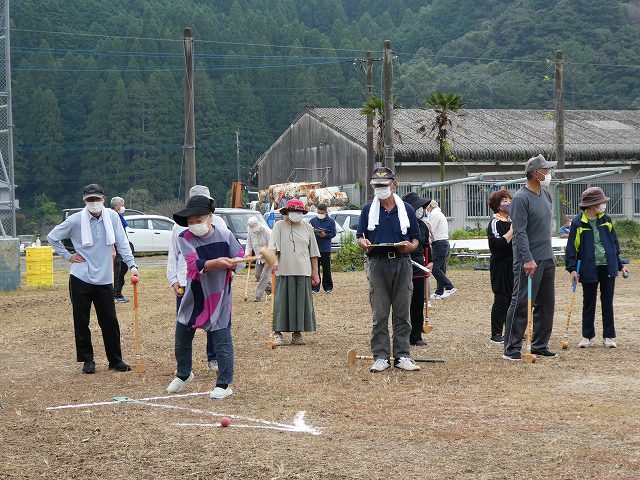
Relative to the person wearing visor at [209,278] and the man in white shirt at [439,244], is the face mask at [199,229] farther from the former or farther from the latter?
the man in white shirt at [439,244]

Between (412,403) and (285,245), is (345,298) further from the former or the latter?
(412,403)

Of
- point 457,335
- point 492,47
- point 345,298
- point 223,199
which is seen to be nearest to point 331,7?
point 492,47

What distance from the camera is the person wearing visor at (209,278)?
9.39 meters

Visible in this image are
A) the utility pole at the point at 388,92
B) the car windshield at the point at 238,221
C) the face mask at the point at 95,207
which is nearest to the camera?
the face mask at the point at 95,207

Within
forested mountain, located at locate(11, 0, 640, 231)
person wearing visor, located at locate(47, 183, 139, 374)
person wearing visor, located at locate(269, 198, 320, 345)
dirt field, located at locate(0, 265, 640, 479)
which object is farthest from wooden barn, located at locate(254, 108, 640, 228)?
person wearing visor, located at locate(47, 183, 139, 374)

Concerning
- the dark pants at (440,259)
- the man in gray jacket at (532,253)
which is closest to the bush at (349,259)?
the dark pants at (440,259)

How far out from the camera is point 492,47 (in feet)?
265

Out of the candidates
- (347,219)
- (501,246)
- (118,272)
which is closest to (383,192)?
(501,246)

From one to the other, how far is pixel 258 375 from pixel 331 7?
88.4m

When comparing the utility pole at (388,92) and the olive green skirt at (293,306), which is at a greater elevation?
the utility pole at (388,92)

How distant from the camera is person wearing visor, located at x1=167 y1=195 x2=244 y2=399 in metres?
9.39

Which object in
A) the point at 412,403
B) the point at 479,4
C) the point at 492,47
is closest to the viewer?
the point at 412,403

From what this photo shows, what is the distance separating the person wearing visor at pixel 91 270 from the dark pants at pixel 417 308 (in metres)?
3.27

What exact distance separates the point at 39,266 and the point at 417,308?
13417 mm
